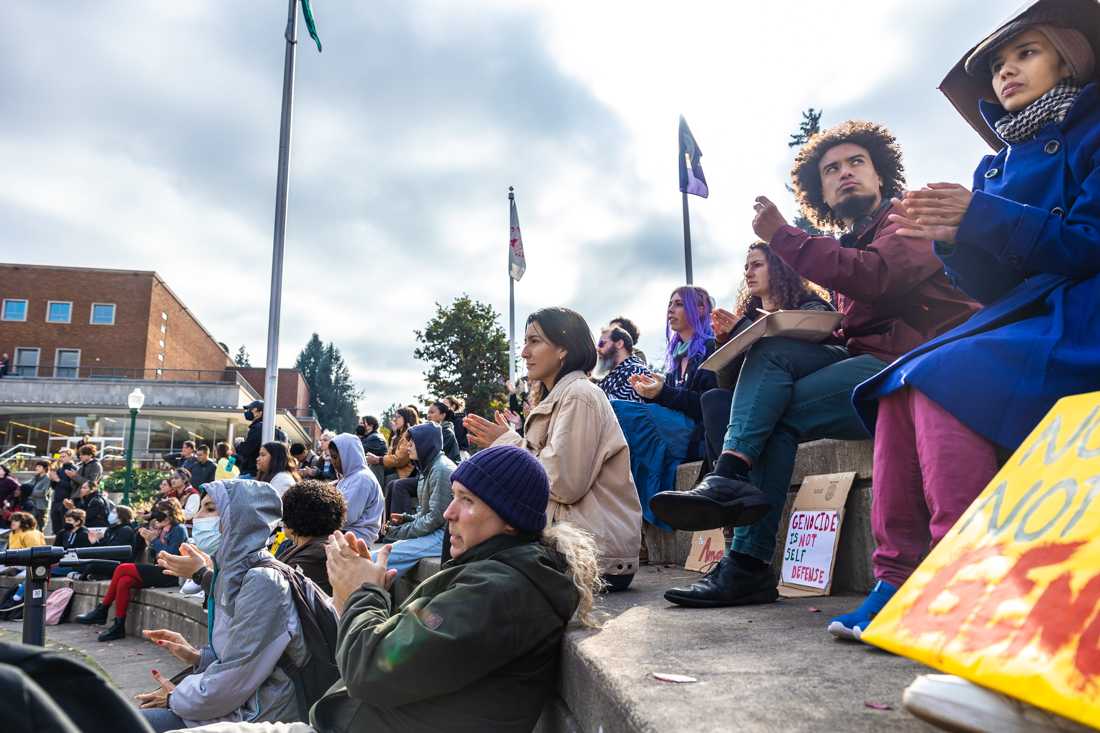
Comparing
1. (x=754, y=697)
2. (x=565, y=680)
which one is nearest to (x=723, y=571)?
(x=565, y=680)

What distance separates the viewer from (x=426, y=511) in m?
6.23

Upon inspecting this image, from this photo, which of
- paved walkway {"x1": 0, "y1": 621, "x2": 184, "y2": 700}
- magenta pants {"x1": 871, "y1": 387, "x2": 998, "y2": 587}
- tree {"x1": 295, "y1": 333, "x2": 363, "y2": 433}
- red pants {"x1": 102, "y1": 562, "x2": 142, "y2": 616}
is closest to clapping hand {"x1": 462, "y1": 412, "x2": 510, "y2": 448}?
magenta pants {"x1": 871, "y1": 387, "x2": 998, "y2": 587}

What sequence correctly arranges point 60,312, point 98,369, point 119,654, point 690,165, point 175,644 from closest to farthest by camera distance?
1. point 175,644
2. point 119,654
3. point 690,165
4. point 98,369
5. point 60,312

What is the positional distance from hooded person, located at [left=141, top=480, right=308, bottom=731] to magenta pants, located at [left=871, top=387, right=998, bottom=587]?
2.35 m

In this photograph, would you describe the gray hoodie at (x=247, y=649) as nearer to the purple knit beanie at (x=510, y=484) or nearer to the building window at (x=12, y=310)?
the purple knit beanie at (x=510, y=484)

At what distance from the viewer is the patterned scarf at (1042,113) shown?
7.18 ft

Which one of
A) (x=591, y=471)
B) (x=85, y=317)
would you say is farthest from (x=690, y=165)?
(x=85, y=317)

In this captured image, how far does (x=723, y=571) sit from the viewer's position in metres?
3.04

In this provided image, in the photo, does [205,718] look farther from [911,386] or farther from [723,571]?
[911,386]

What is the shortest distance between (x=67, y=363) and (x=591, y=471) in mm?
54420

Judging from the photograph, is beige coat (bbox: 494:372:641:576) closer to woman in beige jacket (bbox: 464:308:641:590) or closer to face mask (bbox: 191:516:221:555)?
woman in beige jacket (bbox: 464:308:641:590)

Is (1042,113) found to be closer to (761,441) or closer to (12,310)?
(761,441)

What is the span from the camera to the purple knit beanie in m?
2.61

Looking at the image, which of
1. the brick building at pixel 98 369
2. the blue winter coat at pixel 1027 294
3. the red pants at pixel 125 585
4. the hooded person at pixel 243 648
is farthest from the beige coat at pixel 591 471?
the brick building at pixel 98 369
